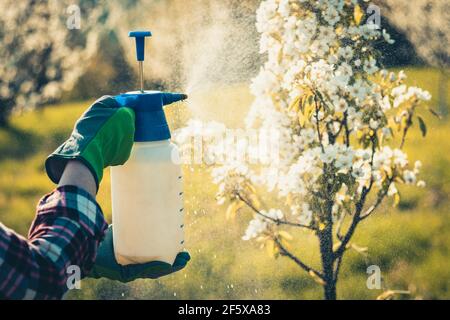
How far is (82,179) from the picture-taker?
3.81 feet

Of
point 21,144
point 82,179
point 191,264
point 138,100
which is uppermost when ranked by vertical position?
point 138,100

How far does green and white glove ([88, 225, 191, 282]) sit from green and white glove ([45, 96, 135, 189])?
22cm

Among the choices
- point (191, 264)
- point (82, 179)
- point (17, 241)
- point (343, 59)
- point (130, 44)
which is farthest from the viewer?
point (130, 44)

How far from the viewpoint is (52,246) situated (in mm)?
1063

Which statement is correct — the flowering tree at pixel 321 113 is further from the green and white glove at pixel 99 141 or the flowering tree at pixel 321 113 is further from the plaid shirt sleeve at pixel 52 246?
the plaid shirt sleeve at pixel 52 246

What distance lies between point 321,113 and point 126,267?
0.87m

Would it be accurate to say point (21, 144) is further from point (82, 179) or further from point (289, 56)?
point (82, 179)

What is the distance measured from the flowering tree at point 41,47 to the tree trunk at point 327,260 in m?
1.75

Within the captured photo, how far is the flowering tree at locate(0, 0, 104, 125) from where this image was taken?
134 inches
